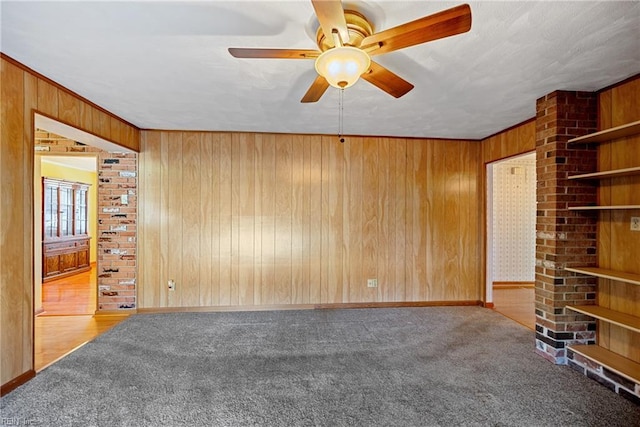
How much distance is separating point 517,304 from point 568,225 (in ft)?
7.84

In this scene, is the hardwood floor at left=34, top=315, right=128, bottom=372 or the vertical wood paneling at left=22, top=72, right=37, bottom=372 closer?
the vertical wood paneling at left=22, top=72, right=37, bottom=372

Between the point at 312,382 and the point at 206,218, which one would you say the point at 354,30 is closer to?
the point at 312,382

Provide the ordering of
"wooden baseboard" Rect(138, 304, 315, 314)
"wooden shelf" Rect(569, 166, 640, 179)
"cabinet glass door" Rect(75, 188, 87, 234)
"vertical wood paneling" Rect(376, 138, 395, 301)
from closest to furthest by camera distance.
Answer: "wooden shelf" Rect(569, 166, 640, 179) < "wooden baseboard" Rect(138, 304, 315, 314) < "vertical wood paneling" Rect(376, 138, 395, 301) < "cabinet glass door" Rect(75, 188, 87, 234)

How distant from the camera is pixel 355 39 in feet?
5.35

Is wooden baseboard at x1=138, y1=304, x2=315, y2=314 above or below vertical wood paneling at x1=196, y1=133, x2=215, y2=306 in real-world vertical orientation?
below

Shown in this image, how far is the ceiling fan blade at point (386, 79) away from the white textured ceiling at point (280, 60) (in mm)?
274

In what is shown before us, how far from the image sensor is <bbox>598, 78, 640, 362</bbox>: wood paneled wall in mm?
2348

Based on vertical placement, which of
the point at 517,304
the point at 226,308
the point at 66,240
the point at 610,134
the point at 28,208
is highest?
the point at 610,134

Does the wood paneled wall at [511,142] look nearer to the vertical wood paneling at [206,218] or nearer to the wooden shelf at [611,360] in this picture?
the wooden shelf at [611,360]

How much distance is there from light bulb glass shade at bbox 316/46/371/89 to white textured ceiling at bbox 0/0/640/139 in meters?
0.33

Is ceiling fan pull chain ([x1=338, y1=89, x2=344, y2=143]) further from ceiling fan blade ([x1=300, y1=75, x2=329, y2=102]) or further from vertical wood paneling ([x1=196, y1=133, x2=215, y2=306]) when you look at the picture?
vertical wood paneling ([x1=196, y1=133, x2=215, y2=306])

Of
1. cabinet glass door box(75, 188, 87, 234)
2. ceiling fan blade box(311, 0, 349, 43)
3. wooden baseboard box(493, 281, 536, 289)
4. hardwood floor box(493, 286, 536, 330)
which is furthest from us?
cabinet glass door box(75, 188, 87, 234)

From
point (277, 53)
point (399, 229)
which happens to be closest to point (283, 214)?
point (399, 229)

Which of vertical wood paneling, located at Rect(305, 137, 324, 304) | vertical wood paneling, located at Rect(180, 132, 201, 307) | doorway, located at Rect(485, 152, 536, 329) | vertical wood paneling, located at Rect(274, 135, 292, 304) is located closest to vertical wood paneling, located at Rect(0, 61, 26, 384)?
vertical wood paneling, located at Rect(180, 132, 201, 307)
